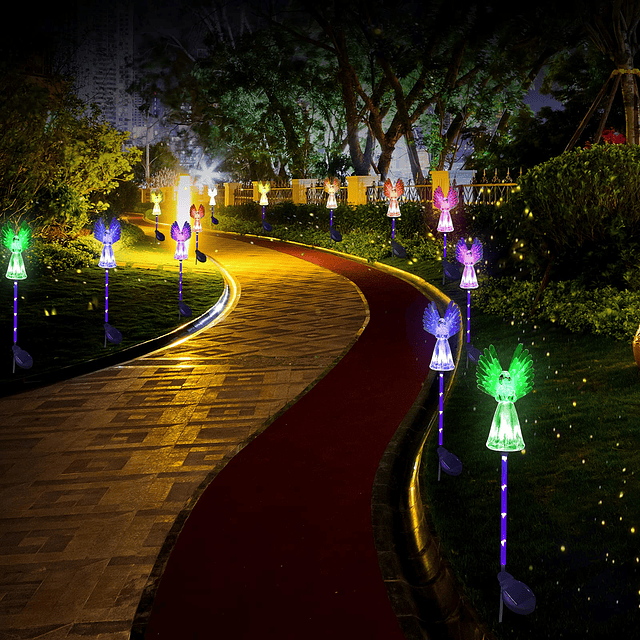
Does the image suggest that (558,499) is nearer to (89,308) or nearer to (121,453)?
(121,453)

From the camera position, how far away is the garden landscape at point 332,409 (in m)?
4.42

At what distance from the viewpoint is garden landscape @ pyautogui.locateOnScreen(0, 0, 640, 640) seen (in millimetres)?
4418

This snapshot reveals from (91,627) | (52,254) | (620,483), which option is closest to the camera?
(91,627)

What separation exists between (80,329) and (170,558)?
8.19 metres

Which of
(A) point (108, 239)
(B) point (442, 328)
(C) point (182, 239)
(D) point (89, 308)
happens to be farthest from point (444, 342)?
(D) point (89, 308)

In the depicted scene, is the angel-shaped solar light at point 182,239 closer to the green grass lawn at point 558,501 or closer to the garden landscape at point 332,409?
the garden landscape at point 332,409

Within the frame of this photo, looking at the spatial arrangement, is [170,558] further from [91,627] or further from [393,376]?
[393,376]

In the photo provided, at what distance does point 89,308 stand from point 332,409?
7497 mm

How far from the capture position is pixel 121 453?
696 cm

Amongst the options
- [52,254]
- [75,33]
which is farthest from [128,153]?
[52,254]

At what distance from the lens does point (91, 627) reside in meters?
4.15

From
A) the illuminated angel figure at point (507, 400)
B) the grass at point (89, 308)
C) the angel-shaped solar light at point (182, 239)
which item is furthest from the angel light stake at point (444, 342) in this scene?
the angel-shaped solar light at point (182, 239)

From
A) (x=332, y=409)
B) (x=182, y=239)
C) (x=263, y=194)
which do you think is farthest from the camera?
(x=263, y=194)

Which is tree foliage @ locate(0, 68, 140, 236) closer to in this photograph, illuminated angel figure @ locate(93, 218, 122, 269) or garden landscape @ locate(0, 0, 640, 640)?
garden landscape @ locate(0, 0, 640, 640)
